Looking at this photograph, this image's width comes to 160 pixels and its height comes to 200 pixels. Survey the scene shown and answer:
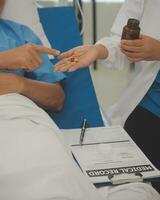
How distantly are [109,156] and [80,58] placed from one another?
41cm

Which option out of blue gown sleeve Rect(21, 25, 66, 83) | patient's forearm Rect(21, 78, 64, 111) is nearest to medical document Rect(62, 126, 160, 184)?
patient's forearm Rect(21, 78, 64, 111)

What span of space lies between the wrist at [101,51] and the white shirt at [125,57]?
30mm

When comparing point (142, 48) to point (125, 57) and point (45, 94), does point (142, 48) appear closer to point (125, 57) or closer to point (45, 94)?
point (125, 57)

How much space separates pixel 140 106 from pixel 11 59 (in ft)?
2.09

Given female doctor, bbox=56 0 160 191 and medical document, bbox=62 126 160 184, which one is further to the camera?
female doctor, bbox=56 0 160 191

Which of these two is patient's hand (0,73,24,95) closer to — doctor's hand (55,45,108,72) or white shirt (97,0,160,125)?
doctor's hand (55,45,108,72)

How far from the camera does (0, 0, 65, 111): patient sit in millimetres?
1443

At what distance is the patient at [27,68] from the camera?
1.44m

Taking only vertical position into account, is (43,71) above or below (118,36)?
below

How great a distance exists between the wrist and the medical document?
28 centimetres

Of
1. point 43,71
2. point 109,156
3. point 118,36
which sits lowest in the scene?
point 109,156

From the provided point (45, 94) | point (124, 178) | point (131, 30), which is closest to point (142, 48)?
point (131, 30)

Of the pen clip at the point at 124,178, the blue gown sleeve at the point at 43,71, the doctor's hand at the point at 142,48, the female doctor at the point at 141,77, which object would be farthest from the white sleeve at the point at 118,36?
the pen clip at the point at 124,178

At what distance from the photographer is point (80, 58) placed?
4.96ft
